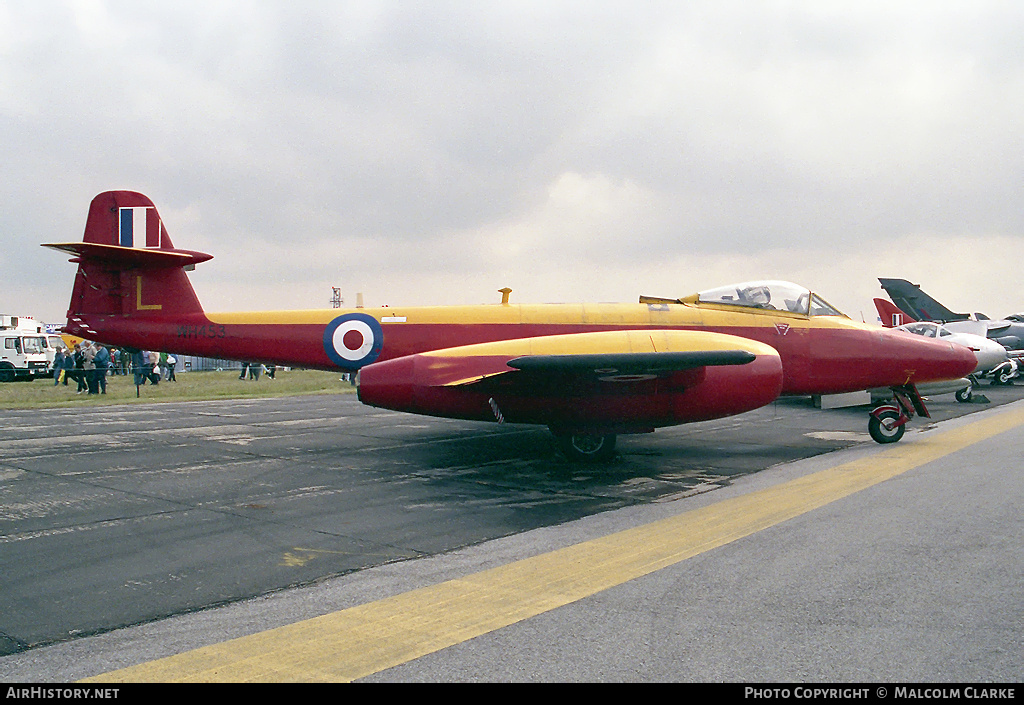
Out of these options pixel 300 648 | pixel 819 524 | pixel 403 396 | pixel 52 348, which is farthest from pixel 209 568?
pixel 52 348

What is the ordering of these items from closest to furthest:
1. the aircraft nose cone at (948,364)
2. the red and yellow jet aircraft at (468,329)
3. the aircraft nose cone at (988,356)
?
the red and yellow jet aircraft at (468,329) < the aircraft nose cone at (948,364) < the aircraft nose cone at (988,356)

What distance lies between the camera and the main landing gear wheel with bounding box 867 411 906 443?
11.5 meters

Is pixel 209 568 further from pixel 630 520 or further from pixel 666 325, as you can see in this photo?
pixel 666 325

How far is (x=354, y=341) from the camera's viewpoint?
11.0 meters

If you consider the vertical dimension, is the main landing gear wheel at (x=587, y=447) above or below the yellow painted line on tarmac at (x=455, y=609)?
above

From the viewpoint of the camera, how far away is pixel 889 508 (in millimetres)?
6750

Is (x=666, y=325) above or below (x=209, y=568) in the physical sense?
above

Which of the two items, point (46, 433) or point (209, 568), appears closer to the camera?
point (209, 568)

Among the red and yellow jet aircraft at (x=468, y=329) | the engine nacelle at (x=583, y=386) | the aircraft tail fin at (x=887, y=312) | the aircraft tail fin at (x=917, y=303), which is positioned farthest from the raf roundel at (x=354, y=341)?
the aircraft tail fin at (x=917, y=303)

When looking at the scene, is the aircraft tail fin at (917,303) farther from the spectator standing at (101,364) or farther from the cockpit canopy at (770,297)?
the spectator standing at (101,364)

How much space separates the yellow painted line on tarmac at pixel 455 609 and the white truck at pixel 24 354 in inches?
1589

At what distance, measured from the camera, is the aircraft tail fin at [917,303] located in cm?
3466

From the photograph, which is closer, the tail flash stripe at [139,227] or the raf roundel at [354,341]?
the raf roundel at [354,341]
